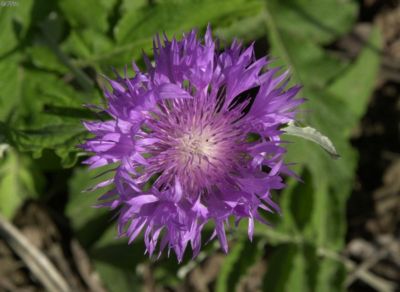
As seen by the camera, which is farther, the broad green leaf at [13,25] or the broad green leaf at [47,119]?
the broad green leaf at [13,25]

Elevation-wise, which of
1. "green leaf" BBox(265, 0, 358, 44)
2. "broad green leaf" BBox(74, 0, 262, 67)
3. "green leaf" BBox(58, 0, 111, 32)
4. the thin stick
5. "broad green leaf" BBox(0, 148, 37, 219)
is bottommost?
the thin stick

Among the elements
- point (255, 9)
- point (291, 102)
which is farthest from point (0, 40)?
point (291, 102)

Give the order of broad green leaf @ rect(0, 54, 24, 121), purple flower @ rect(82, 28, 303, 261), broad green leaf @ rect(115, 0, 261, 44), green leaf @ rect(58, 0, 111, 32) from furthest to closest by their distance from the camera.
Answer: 1. green leaf @ rect(58, 0, 111, 32)
2. broad green leaf @ rect(0, 54, 24, 121)
3. broad green leaf @ rect(115, 0, 261, 44)
4. purple flower @ rect(82, 28, 303, 261)

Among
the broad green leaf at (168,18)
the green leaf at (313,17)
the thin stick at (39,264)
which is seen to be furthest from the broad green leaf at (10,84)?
the green leaf at (313,17)

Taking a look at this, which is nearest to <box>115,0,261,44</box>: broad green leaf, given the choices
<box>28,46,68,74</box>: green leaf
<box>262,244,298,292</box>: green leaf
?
<box>28,46,68,74</box>: green leaf

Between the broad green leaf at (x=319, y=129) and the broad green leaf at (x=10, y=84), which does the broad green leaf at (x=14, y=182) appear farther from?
the broad green leaf at (x=319, y=129)

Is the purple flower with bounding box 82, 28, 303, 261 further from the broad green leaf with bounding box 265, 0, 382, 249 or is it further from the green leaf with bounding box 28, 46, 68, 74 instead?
the broad green leaf with bounding box 265, 0, 382, 249

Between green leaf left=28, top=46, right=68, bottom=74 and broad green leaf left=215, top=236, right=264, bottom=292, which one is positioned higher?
green leaf left=28, top=46, right=68, bottom=74
